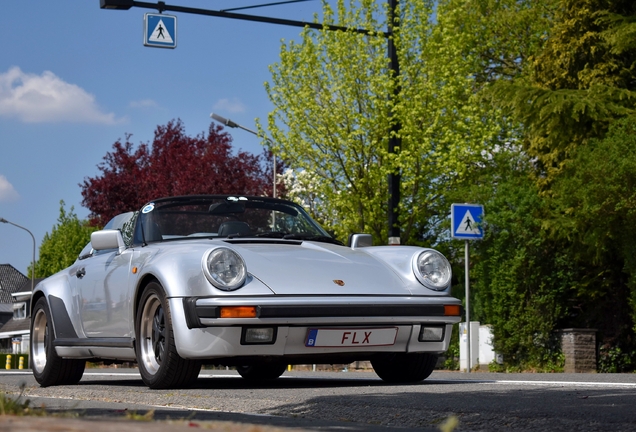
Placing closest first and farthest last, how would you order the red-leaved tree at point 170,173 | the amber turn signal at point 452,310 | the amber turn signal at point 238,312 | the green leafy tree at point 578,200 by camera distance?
the amber turn signal at point 238,312 → the amber turn signal at point 452,310 → the green leafy tree at point 578,200 → the red-leaved tree at point 170,173

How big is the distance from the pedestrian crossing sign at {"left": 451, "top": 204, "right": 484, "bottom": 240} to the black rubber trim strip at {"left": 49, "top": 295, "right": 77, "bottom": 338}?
8.39 m

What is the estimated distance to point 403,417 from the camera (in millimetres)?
5223

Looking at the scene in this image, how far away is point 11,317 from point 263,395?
319 feet

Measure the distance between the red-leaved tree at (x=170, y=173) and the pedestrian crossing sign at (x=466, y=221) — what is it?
25345 mm

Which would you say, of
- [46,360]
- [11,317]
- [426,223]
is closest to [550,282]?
[426,223]

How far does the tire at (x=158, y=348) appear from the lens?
736 centimetres

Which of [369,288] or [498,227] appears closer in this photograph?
[369,288]

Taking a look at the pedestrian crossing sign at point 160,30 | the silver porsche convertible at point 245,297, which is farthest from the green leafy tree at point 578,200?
the silver porsche convertible at point 245,297

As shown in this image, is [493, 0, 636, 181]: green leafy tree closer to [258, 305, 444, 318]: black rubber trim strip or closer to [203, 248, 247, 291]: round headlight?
[258, 305, 444, 318]: black rubber trim strip

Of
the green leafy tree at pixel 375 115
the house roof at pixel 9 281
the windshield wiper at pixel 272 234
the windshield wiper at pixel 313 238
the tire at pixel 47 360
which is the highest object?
the green leafy tree at pixel 375 115

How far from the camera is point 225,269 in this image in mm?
7234

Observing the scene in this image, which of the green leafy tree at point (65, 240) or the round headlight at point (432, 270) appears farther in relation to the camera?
the green leafy tree at point (65, 240)

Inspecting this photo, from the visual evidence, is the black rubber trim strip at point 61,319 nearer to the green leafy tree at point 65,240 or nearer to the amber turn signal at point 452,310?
the amber turn signal at point 452,310

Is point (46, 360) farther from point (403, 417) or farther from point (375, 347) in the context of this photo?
point (403, 417)
